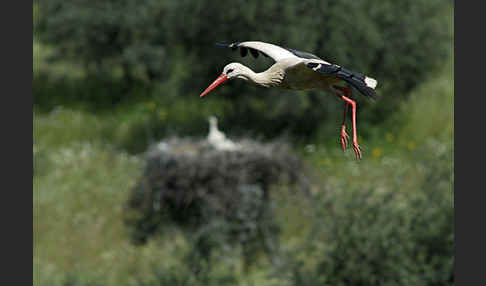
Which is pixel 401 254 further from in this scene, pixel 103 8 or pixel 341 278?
pixel 103 8

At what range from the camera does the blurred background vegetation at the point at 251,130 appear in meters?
4.21

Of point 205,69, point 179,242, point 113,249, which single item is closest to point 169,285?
point 179,242

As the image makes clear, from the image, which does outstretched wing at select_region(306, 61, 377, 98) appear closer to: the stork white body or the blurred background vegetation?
the blurred background vegetation

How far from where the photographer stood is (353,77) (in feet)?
Answer: 3.55

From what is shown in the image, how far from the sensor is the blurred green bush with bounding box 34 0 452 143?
5.91 m

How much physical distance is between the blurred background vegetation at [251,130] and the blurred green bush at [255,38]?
0.02 meters

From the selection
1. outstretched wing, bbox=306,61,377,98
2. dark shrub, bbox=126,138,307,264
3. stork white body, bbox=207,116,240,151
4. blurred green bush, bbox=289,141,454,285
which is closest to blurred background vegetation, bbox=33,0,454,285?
blurred green bush, bbox=289,141,454,285

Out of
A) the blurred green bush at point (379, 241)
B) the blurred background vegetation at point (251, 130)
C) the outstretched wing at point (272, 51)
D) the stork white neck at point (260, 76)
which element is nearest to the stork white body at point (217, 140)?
the blurred background vegetation at point (251, 130)

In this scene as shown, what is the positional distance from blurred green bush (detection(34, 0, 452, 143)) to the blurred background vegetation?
0.7 inches

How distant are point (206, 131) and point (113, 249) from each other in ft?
6.67

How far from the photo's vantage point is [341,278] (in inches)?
163

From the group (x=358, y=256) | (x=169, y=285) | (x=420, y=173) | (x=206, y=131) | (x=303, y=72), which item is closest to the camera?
(x=303, y=72)

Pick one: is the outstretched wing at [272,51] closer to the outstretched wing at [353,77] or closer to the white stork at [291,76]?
the white stork at [291,76]

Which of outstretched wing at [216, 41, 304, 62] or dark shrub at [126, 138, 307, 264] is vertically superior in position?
outstretched wing at [216, 41, 304, 62]
